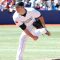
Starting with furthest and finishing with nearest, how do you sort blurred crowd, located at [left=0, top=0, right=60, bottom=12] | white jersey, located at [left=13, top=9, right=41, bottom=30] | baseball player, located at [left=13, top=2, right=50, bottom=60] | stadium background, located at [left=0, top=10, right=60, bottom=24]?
blurred crowd, located at [left=0, top=0, right=60, bottom=12] < stadium background, located at [left=0, top=10, right=60, bottom=24] < white jersey, located at [left=13, top=9, right=41, bottom=30] < baseball player, located at [left=13, top=2, right=50, bottom=60]

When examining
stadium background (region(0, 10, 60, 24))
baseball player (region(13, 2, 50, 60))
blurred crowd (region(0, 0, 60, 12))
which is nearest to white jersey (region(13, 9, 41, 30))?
baseball player (region(13, 2, 50, 60))

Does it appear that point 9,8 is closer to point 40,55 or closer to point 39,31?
point 40,55

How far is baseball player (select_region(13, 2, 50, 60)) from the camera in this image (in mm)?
6996

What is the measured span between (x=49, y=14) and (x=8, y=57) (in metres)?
12.9

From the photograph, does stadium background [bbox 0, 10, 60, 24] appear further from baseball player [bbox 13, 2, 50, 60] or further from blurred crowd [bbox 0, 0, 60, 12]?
baseball player [bbox 13, 2, 50, 60]

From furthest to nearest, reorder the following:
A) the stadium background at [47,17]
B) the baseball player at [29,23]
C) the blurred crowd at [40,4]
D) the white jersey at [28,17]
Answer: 1. the blurred crowd at [40,4]
2. the stadium background at [47,17]
3. the white jersey at [28,17]
4. the baseball player at [29,23]

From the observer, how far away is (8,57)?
874 cm

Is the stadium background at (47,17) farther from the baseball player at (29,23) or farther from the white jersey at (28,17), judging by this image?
the white jersey at (28,17)

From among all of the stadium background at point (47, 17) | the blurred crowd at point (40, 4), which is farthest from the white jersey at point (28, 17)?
the blurred crowd at point (40, 4)

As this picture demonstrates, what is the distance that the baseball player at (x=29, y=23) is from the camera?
23.0ft

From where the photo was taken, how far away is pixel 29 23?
739 cm

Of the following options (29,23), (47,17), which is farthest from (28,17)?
(47,17)

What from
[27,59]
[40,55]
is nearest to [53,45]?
[40,55]

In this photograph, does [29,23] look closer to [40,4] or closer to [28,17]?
[28,17]
